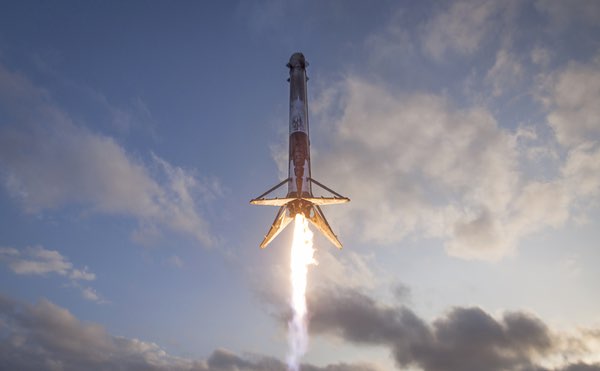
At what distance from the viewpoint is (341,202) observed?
46312 millimetres

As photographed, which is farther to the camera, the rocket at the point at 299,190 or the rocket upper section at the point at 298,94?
the rocket upper section at the point at 298,94

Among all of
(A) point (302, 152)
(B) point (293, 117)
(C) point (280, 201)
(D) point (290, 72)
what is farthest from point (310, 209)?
(D) point (290, 72)

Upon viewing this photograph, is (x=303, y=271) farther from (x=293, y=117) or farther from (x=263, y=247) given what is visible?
(x=293, y=117)

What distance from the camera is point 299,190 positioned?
149 ft

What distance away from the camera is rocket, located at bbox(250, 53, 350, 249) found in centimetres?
4538

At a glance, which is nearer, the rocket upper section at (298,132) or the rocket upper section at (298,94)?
the rocket upper section at (298,132)

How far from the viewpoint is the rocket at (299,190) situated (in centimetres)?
4538

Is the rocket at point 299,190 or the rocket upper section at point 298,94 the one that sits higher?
the rocket upper section at point 298,94

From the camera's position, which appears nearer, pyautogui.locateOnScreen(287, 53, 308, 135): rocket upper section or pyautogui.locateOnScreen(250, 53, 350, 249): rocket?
pyautogui.locateOnScreen(250, 53, 350, 249): rocket

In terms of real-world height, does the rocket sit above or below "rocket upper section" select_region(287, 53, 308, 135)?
below

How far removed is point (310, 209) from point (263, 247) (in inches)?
330

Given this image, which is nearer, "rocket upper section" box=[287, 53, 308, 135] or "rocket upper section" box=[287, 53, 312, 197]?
"rocket upper section" box=[287, 53, 312, 197]

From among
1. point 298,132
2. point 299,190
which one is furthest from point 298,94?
point 299,190

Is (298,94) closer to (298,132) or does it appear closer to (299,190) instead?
(298,132)
